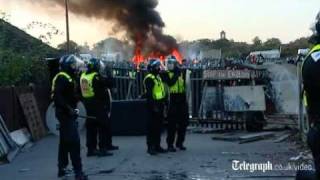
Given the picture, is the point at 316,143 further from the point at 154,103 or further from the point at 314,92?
the point at 154,103

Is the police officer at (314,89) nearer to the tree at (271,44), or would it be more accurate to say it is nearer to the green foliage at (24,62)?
the green foliage at (24,62)

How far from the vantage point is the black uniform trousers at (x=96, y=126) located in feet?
40.2

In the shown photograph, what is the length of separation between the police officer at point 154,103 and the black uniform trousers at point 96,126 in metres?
0.86

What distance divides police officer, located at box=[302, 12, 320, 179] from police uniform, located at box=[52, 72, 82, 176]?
4.64 meters

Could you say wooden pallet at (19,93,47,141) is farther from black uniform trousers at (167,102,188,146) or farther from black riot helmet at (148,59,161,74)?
black riot helmet at (148,59,161,74)

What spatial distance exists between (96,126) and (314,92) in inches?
298

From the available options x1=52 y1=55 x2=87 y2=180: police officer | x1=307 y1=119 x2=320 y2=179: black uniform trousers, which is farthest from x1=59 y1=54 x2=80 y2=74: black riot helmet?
x1=307 y1=119 x2=320 y2=179: black uniform trousers

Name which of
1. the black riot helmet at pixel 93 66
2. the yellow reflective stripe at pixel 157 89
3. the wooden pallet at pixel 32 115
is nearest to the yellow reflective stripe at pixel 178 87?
the yellow reflective stripe at pixel 157 89

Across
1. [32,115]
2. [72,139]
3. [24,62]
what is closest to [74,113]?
[72,139]

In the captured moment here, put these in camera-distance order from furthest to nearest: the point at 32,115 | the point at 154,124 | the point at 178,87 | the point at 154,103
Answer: the point at 32,115
the point at 178,87
the point at 154,124
the point at 154,103

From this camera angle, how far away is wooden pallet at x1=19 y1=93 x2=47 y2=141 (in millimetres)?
15312

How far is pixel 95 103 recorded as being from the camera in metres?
12.3

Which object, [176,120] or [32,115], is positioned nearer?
[176,120]

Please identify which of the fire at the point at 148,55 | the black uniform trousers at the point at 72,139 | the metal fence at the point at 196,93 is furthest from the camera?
the fire at the point at 148,55
